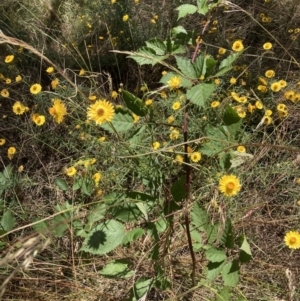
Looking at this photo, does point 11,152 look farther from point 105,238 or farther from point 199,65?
point 199,65

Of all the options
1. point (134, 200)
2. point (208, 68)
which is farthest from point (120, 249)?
point (208, 68)

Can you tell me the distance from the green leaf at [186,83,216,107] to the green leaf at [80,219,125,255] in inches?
15.6

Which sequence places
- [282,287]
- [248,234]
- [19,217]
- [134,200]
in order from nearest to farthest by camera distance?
[134,200] < [282,287] < [248,234] < [19,217]

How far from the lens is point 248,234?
1560 millimetres

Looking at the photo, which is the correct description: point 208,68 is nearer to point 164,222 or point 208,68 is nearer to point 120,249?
point 164,222

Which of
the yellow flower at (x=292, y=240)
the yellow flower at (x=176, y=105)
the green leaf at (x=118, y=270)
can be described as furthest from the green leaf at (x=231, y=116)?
the yellow flower at (x=176, y=105)

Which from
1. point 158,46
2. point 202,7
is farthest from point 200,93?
point 202,7

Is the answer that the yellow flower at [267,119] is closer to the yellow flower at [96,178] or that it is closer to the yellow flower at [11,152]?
the yellow flower at [96,178]

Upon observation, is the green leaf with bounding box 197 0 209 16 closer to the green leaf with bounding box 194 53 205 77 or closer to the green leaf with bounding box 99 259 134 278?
the green leaf with bounding box 194 53 205 77

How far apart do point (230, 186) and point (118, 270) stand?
0.39 m

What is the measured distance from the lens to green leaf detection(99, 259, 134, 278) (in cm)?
115

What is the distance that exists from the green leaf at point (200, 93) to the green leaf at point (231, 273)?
417 mm

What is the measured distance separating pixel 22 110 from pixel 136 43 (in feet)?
2.35

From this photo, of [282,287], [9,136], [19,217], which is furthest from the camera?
[9,136]
